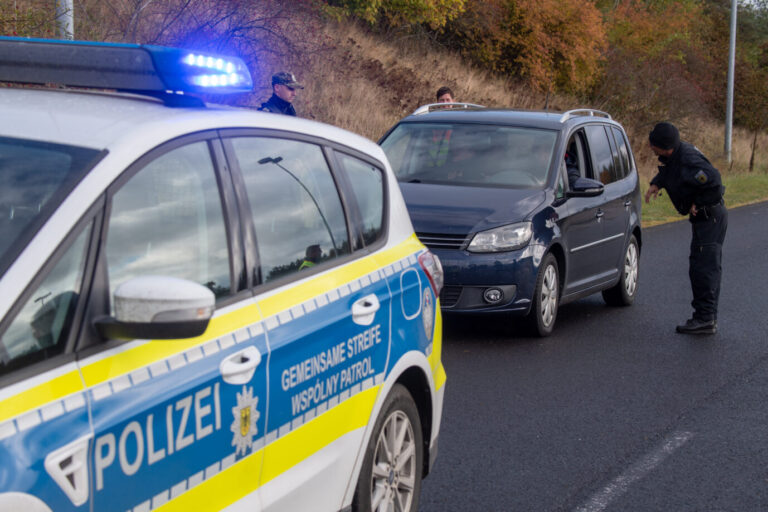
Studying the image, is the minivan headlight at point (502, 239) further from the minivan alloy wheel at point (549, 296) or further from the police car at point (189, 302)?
the police car at point (189, 302)

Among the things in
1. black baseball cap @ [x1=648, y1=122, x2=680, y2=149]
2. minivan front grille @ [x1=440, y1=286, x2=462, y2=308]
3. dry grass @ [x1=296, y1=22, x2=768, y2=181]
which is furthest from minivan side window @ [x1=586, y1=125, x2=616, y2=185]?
dry grass @ [x1=296, y1=22, x2=768, y2=181]

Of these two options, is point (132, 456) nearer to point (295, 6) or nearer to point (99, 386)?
point (99, 386)

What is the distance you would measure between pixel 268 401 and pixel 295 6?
50.4 ft

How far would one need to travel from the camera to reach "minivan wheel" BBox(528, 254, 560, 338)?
8.59m

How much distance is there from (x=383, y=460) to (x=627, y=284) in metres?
7.00

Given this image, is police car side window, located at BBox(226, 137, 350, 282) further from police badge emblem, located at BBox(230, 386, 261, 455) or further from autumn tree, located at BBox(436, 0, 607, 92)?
autumn tree, located at BBox(436, 0, 607, 92)

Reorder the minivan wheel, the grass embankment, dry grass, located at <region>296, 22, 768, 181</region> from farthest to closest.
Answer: dry grass, located at <region>296, 22, 768, 181</region> < the grass embankment < the minivan wheel

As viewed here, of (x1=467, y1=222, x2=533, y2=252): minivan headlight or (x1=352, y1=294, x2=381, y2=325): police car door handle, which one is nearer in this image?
(x1=352, y1=294, x2=381, y2=325): police car door handle

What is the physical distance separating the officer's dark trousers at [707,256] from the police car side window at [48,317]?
7.45 m

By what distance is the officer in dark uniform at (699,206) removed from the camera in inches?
363

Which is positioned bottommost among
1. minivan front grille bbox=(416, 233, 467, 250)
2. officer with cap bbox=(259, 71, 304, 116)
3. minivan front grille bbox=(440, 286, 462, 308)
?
minivan front grille bbox=(440, 286, 462, 308)

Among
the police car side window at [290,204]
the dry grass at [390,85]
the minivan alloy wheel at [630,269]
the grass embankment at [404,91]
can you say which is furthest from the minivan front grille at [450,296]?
the dry grass at [390,85]

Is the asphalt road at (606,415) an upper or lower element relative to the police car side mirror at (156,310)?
lower

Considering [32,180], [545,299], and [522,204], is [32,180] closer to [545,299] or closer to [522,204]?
[522,204]
